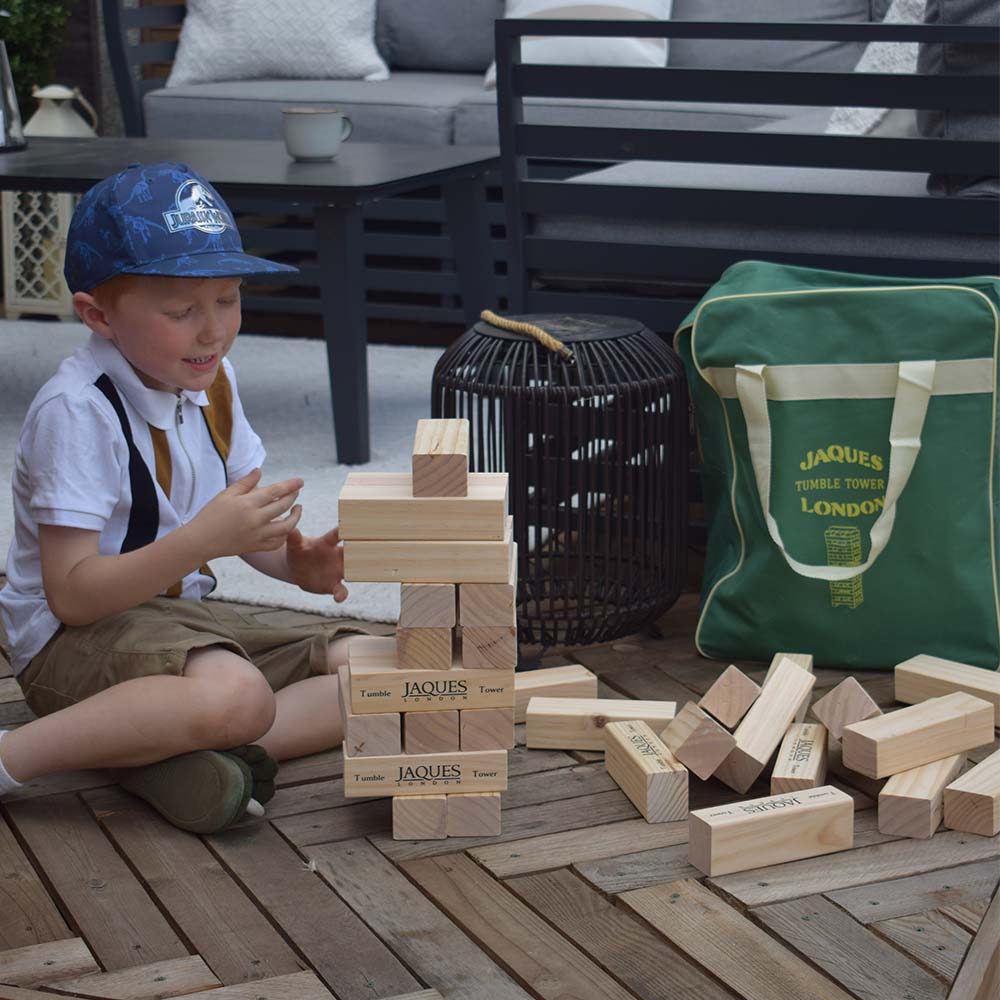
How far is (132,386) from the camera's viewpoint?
167 cm

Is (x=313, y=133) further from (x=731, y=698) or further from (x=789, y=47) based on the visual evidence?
(x=731, y=698)

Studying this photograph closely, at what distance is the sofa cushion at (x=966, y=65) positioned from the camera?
7.32 feet

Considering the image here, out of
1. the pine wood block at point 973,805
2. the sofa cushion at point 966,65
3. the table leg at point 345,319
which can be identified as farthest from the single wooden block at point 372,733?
the table leg at point 345,319

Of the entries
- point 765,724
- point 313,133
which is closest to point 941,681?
point 765,724

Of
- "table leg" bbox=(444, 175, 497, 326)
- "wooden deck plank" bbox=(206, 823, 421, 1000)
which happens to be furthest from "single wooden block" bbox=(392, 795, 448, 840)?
"table leg" bbox=(444, 175, 497, 326)

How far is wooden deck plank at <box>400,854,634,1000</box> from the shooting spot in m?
1.33

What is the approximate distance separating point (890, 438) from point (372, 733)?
32.0 inches

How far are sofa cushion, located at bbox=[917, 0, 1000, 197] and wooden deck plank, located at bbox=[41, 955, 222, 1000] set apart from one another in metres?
1.59

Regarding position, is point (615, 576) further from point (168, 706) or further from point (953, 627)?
point (168, 706)

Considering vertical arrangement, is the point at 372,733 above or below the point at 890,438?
below

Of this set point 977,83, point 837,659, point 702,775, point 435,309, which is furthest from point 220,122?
point 702,775

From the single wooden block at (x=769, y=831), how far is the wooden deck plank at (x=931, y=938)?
138 mm

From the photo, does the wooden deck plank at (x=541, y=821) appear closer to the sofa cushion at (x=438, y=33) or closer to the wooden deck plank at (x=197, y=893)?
the wooden deck plank at (x=197, y=893)

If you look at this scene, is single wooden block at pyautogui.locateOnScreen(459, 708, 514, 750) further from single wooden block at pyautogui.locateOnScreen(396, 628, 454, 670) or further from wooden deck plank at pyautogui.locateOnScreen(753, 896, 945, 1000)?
wooden deck plank at pyautogui.locateOnScreen(753, 896, 945, 1000)
